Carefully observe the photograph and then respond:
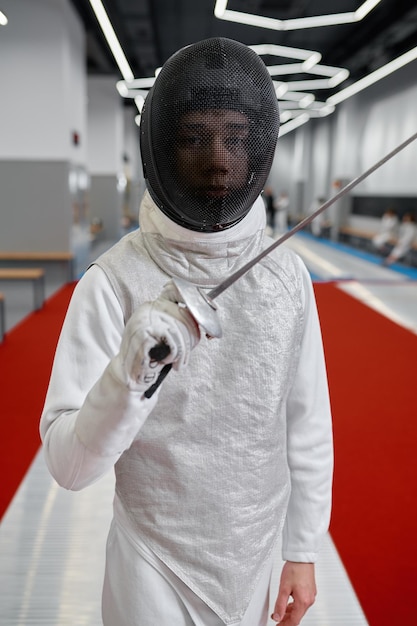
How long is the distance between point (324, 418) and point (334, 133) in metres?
17.7

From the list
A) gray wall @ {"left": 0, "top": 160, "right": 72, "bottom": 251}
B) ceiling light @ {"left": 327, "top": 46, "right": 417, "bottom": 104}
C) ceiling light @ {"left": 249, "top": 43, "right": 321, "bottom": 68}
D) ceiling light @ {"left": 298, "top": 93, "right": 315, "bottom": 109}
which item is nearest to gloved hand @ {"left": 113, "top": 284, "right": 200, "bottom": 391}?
ceiling light @ {"left": 249, "top": 43, "right": 321, "bottom": 68}

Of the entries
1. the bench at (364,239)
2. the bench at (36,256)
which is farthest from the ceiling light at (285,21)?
the bench at (364,239)

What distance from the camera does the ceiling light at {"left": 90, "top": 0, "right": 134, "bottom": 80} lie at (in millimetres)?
6607

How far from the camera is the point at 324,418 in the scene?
969 millimetres

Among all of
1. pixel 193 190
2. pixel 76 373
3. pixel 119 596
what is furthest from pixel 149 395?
pixel 119 596

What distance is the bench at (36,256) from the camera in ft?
24.6

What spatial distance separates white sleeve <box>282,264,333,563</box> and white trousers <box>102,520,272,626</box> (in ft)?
0.50

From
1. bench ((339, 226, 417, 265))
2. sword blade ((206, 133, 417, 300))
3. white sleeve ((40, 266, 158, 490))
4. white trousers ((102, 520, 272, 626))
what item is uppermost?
sword blade ((206, 133, 417, 300))

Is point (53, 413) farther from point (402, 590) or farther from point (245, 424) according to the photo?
point (402, 590)

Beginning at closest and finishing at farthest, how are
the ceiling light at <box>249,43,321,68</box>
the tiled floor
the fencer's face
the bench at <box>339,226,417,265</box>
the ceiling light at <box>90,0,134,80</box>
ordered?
the fencer's face → the tiled floor → the ceiling light at <box>90,0,134,80</box> → the ceiling light at <box>249,43,321,68</box> → the bench at <box>339,226,417,265</box>

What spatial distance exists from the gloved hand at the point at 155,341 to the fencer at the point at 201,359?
179mm

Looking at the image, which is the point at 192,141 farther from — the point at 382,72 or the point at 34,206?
the point at 382,72

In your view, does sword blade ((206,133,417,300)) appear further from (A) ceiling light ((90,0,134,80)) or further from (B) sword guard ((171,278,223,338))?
(A) ceiling light ((90,0,134,80))

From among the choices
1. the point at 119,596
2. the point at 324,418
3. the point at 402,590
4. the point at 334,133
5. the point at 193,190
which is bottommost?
the point at 402,590
